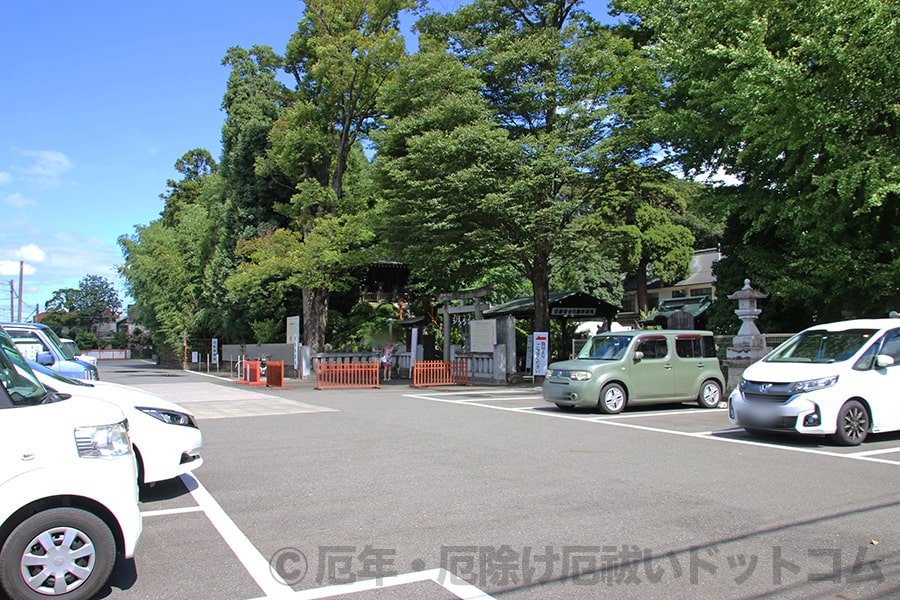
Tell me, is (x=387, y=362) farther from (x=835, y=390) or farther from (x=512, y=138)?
(x=835, y=390)

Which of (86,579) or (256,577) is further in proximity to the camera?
(256,577)

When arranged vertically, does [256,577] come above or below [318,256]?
below

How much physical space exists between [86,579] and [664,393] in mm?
12409

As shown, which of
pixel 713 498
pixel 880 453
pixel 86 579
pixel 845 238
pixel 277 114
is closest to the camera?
pixel 86 579

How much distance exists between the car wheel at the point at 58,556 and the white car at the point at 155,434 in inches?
98.9

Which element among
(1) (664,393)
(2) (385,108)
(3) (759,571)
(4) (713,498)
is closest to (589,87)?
(2) (385,108)

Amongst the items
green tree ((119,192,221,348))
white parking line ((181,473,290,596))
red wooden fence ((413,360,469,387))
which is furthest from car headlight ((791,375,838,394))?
green tree ((119,192,221,348))

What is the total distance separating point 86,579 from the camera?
4047 mm

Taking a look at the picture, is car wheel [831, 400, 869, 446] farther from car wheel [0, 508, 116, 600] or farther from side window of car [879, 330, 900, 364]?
car wheel [0, 508, 116, 600]

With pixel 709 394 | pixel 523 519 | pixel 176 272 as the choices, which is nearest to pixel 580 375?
pixel 709 394

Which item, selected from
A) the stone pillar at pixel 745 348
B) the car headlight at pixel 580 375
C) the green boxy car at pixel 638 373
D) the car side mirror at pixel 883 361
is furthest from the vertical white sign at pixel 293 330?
the car side mirror at pixel 883 361

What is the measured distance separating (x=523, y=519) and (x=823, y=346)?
6.99 meters

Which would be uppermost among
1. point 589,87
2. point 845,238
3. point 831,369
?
point 589,87

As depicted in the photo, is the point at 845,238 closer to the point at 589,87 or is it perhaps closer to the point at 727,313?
the point at 727,313
